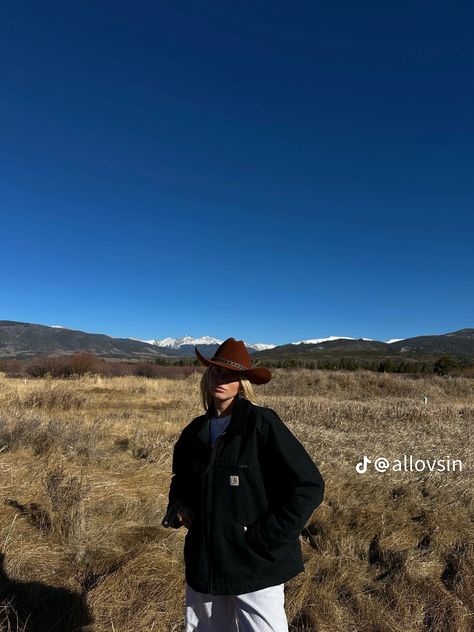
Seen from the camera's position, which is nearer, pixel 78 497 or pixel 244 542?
pixel 244 542

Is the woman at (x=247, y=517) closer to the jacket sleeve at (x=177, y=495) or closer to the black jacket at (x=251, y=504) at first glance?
the black jacket at (x=251, y=504)

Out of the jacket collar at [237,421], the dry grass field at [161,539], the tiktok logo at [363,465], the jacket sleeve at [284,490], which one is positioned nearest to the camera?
the jacket sleeve at [284,490]

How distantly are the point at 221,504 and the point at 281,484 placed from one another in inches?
11.9

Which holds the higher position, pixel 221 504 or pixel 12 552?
pixel 221 504

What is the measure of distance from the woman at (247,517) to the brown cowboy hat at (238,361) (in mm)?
55

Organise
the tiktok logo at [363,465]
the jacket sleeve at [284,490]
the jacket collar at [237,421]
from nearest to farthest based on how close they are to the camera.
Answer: the jacket sleeve at [284,490] → the jacket collar at [237,421] → the tiktok logo at [363,465]

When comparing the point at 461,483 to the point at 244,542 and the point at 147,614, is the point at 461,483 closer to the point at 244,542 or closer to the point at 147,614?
the point at 147,614

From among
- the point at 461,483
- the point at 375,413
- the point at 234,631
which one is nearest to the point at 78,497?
the point at 234,631

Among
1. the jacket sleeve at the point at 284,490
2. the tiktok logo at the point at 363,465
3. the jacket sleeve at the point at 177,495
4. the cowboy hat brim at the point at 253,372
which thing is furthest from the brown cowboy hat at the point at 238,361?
the tiktok logo at the point at 363,465

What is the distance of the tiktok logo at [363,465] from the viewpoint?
7005 mm

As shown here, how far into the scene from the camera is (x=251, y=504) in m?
2.12

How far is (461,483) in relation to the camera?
636 cm

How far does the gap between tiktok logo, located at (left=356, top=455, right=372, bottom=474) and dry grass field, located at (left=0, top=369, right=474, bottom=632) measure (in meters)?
0.12

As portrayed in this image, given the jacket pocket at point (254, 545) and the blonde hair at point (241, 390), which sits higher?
the blonde hair at point (241, 390)
